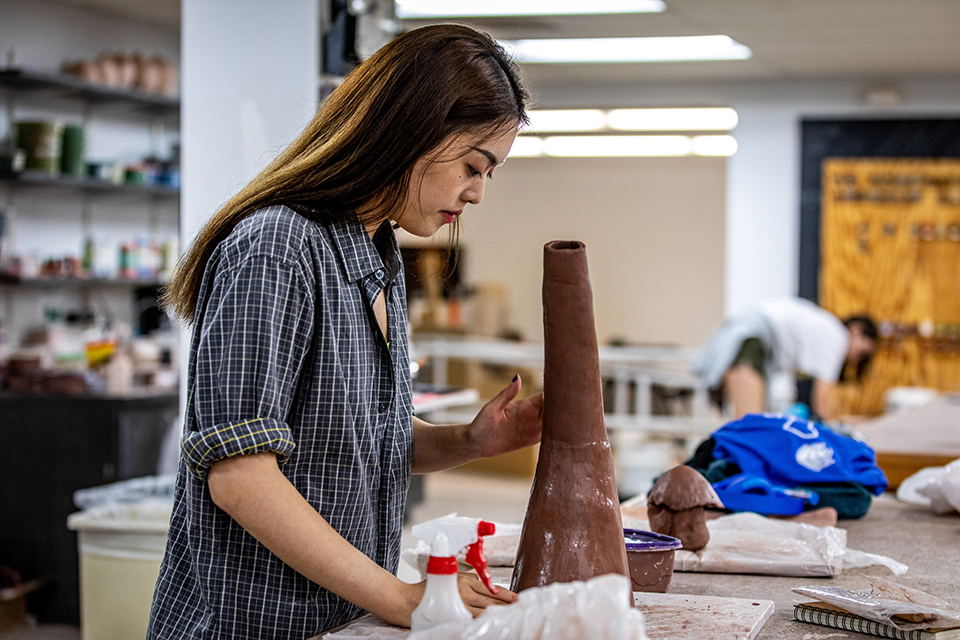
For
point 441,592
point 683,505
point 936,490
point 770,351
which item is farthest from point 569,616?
point 770,351

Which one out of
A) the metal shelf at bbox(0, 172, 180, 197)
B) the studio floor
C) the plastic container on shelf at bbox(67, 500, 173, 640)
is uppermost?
the metal shelf at bbox(0, 172, 180, 197)

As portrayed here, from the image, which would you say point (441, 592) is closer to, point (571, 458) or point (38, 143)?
point (571, 458)

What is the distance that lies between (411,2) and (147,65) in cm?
168

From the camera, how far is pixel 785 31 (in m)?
5.80

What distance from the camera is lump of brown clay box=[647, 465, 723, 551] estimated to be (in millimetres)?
1586

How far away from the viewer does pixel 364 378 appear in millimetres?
1210

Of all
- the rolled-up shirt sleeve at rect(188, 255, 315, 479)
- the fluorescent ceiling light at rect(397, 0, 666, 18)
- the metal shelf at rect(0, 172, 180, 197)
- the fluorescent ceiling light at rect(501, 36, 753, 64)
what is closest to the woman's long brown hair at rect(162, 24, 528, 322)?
the rolled-up shirt sleeve at rect(188, 255, 315, 479)

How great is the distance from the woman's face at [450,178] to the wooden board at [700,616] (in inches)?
22.7

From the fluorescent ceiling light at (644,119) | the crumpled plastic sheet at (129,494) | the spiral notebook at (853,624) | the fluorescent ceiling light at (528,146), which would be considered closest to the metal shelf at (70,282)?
the crumpled plastic sheet at (129,494)

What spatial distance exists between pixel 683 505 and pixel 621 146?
314 inches

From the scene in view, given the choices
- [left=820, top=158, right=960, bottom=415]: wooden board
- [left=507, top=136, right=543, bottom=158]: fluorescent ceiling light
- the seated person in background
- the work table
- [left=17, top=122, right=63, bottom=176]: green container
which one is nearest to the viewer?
the work table

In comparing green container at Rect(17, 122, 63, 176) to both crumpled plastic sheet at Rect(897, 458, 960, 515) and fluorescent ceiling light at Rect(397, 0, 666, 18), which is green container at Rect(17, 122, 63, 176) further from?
crumpled plastic sheet at Rect(897, 458, 960, 515)

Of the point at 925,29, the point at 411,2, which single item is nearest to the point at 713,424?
the point at 925,29

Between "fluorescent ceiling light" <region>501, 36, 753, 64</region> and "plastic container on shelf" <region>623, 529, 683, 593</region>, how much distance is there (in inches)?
202
